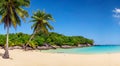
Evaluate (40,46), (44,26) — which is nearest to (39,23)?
(44,26)

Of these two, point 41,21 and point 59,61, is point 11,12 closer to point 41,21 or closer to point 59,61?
point 59,61

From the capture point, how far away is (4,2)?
25.5 metres

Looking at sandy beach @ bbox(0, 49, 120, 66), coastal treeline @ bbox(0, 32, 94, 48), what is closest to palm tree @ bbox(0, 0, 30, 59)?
sandy beach @ bbox(0, 49, 120, 66)

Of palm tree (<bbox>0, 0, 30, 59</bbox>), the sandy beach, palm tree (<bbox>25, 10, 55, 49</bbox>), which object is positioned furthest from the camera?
palm tree (<bbox>25, 10, 55, 49</bbox>)

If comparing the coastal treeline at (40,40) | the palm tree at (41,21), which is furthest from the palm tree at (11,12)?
the coastal treeline at (40,40)

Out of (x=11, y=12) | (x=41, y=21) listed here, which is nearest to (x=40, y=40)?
(x=41, y=21)

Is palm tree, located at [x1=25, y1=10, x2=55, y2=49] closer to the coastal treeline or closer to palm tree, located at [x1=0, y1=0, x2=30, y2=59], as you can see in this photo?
the coastal treeline

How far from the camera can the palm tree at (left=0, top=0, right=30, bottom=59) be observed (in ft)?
84.1

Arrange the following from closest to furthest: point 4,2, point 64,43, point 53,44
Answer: point 4,2 < point 53,44 < point 64,43

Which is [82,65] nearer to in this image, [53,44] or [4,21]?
[4,21]

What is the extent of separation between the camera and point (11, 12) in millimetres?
25516

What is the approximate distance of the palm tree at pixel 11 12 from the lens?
84.1 ft

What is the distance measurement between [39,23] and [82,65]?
1308 inches

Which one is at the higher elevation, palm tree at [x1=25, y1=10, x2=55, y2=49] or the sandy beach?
palm tree at [x1=25, y1=10, x2=55, y2=49]
